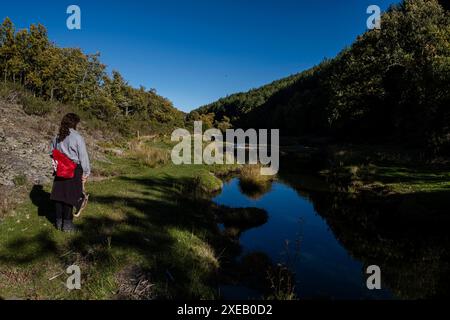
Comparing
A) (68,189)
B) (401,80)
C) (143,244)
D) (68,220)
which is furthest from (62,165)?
(401,80)

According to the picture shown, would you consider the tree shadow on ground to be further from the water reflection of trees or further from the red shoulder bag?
the water reflection of trees

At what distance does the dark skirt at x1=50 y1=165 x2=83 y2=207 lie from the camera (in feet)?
24.6

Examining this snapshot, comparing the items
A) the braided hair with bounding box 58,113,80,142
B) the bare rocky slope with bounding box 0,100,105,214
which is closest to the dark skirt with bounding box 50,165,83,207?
the braided hair with bounding box 58,113,80,142

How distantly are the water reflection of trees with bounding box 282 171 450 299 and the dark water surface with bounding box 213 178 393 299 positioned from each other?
0.51 m

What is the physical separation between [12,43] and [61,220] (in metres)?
43.7

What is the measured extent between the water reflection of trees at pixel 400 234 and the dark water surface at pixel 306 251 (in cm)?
51

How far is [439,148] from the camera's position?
2434cm

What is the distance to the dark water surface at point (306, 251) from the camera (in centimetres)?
830

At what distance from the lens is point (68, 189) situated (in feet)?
24.9

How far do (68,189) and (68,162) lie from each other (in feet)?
2.28

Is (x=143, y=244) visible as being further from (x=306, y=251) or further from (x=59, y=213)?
(x=306, y=251)

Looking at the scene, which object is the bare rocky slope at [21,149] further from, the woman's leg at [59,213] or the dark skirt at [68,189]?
the dark skirt at [68,189]

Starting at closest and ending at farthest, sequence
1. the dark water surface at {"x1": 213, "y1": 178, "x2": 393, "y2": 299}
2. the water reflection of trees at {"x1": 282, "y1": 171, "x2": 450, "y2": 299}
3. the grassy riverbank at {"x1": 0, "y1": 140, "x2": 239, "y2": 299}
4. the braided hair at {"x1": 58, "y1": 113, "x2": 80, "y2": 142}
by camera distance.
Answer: the grassy riverbank at {"x1": 0, "y1": 140, "x2": 239, "y2": 299}
the braided hair at {"x1": 58, "y1": 113, "x2": 80, "y2": 142}
the dark water surface at {"x1": 213, "y1": 178, "x2": 393, "y2": 299}
the water reflection of trees at {"x1": 282, "y1": 171, "x2": 450, "y2": 299}

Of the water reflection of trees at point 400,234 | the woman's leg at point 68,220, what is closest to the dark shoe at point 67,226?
the woman's leg at point 68,220
